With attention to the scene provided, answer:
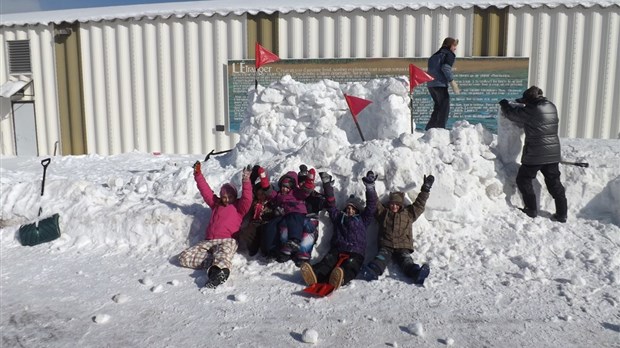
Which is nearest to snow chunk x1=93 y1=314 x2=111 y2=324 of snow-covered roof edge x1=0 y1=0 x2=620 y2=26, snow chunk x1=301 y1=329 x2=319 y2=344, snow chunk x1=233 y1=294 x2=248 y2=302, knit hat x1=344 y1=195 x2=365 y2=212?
snow chunk x1=233 y1=294 x2=248 y2=302

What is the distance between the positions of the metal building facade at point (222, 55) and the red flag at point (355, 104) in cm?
300

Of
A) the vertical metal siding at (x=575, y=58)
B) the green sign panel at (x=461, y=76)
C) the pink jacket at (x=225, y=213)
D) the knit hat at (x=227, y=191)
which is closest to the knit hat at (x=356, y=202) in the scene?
the pink jacket at (x=225, y=213)

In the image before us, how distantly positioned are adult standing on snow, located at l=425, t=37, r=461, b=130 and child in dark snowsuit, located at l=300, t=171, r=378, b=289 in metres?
2.01

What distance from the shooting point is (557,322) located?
2514 millimetres

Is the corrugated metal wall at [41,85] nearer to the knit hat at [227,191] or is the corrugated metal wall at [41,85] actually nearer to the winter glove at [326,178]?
the knit hat at [227,191]

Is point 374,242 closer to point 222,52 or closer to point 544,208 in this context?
point 544,208

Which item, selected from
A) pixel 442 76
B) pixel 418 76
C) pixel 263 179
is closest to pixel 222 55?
pixel 418 76

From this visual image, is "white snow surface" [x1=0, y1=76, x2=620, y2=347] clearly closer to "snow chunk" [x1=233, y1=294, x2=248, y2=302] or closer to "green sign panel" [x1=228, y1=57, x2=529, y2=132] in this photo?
"snow chunk" [x1=233, y1=294, x2=248, y2=302]

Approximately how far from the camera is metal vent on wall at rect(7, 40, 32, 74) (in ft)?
30.6

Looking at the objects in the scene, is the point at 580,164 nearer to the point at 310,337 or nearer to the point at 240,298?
the point at 310,337

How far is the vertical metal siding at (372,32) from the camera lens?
7703 mm

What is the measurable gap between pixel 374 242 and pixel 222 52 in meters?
6.15

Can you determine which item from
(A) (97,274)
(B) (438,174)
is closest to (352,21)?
(B) (438,174)

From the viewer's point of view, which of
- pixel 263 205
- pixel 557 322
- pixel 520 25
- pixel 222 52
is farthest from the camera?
pixel 222 52
